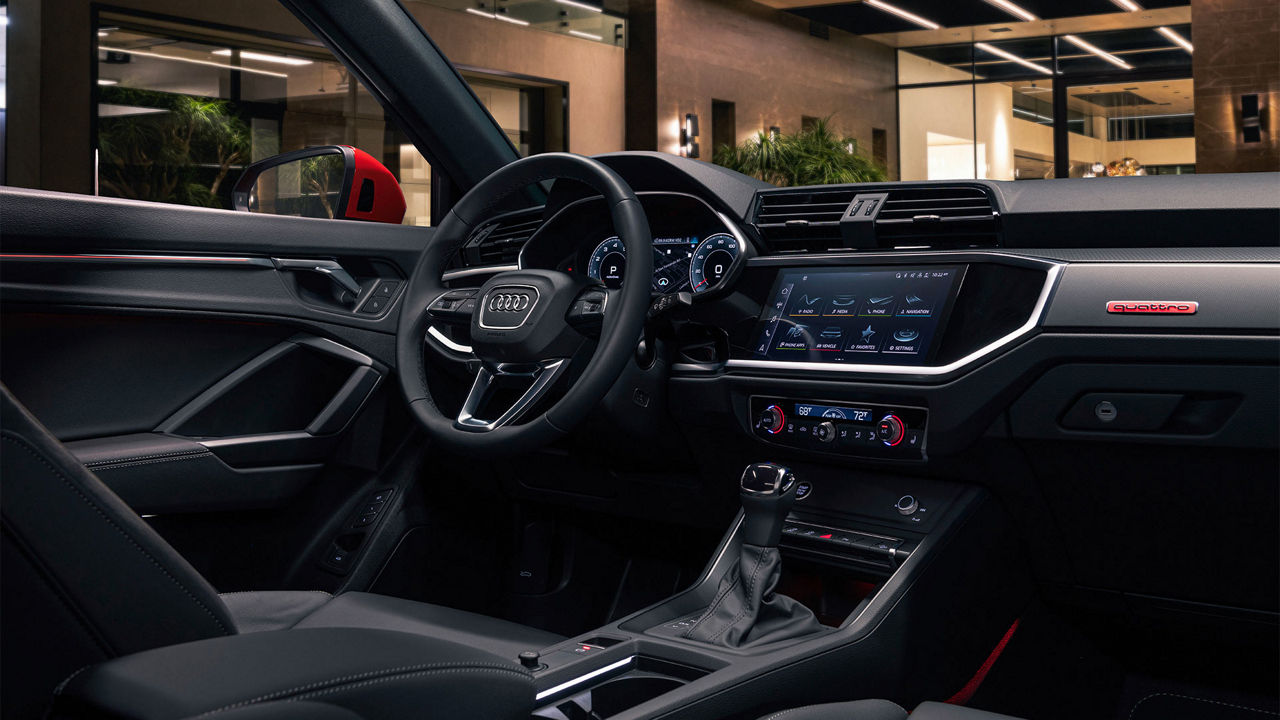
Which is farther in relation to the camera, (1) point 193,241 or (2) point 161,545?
(1) point 193,241

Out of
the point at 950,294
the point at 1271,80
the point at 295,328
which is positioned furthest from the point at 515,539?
the point at 1271,80

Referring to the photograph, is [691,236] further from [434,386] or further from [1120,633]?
[1120,633]

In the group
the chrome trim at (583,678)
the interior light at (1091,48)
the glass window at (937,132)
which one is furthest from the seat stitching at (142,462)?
the interior light at (1091,48)

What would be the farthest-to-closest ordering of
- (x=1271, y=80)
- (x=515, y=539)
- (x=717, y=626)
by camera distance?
(x=1271, y=80)
(x=515, y=539)
(x=717, y=626)

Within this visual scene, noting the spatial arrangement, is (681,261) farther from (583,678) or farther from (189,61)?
(189,61)

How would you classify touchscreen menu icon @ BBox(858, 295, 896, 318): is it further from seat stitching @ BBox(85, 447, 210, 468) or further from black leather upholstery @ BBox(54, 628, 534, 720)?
seat stitching @ BBox(85, 447, 210, 468)

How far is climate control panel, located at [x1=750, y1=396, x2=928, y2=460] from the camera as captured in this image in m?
1.56

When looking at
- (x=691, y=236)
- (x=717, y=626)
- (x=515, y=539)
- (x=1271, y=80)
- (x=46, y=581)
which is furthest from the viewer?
(x=1271, y=80)

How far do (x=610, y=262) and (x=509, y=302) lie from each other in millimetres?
356

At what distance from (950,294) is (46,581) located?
122cm

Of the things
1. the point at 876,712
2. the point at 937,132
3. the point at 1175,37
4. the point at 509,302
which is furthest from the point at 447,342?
the point at 937,132

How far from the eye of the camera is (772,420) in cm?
169

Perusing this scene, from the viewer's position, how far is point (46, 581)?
717 mm

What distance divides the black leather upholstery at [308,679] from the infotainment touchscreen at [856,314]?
0.88m
